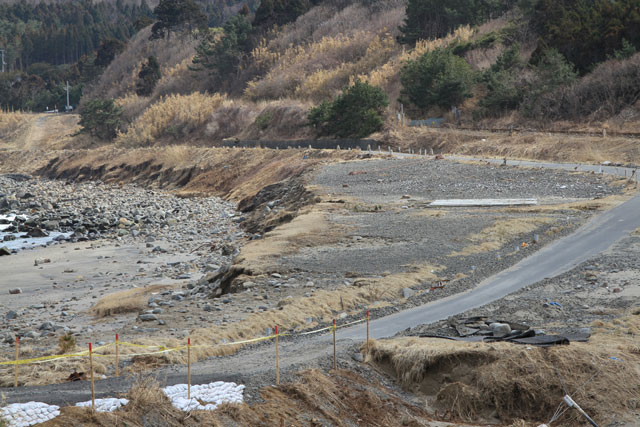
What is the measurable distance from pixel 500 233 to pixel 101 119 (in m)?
71.6

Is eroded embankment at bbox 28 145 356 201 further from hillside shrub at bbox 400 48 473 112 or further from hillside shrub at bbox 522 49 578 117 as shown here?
hillside shrub at bbox 522 49 578 117

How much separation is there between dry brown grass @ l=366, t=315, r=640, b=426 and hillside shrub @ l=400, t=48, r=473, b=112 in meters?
48.8

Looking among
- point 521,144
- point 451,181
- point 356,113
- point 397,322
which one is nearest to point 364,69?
point 356,113

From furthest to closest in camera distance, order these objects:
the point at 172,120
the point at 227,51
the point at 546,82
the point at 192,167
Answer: the point at 227,51, the point at 172,120, the point at 192,167, the point at 546,82

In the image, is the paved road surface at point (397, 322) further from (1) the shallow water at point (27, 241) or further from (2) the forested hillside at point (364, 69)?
(2) the forested hillside at point (364, 69)

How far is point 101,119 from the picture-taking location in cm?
9031

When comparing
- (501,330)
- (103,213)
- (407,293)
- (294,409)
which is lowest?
(103,213)

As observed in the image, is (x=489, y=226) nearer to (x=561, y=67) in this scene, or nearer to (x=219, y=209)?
(x=219, y=209)

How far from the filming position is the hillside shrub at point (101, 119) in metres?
90.1

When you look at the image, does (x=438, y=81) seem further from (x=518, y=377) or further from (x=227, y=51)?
(x=518, y=377)

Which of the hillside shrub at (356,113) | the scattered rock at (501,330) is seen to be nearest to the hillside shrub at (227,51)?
the hillside shrub at (356,113)

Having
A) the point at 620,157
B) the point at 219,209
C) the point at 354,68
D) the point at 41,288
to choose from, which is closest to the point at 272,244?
the point at 41,288

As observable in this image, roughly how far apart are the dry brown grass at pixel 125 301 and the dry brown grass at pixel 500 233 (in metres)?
9.59

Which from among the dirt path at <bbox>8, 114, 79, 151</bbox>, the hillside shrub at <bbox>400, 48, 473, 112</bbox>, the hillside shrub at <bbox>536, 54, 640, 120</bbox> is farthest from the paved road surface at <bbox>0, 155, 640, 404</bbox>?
the dirt path at <bbox>8, 114, 79, 151</bbox>
